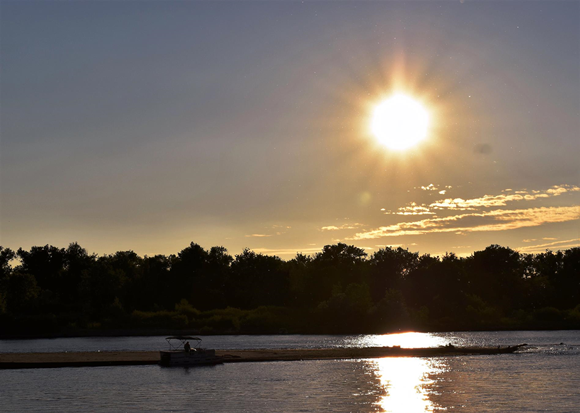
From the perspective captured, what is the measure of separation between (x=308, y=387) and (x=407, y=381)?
497 inches

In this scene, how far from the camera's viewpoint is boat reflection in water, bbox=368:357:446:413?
59.6 meters

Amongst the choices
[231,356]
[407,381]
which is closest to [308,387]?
[407,381]

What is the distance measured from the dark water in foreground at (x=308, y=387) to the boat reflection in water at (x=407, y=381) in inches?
4.0

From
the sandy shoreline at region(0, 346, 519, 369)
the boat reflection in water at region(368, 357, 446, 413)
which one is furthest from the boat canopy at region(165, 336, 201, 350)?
the boat reflection in water at region(368, 357, 446, 413)

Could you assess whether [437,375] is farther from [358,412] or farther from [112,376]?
[112,376]

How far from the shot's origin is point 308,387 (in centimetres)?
7081

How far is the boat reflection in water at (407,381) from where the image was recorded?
59.6 m

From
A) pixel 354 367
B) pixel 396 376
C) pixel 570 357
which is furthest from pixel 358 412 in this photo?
pixel 570 357

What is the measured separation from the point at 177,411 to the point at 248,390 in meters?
13.1

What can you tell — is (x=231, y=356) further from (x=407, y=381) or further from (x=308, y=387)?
(x=407, y=381)

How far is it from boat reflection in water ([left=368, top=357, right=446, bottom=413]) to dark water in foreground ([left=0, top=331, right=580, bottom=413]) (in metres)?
0.10

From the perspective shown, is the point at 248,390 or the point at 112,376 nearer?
the point at 248,390

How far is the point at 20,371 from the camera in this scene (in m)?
85.9

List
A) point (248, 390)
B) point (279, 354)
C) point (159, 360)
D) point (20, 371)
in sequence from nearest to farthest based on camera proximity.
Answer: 1. point (248, 390)
2. point (20, 371)
3. point (159, 360)
4. point (279, 354)
